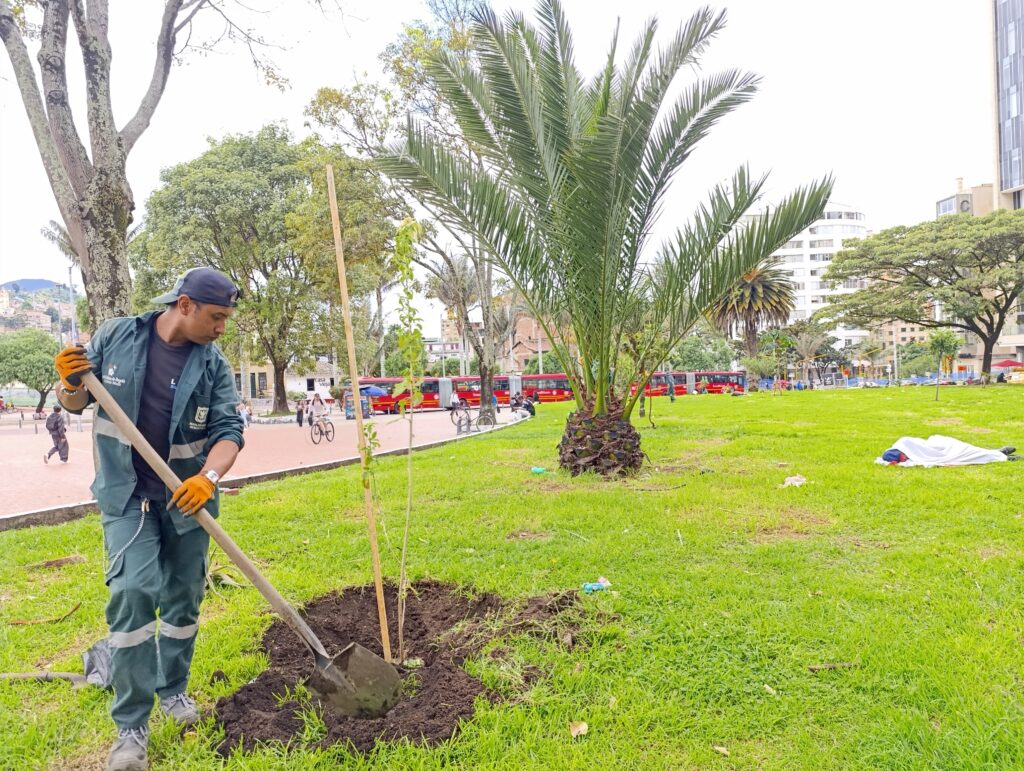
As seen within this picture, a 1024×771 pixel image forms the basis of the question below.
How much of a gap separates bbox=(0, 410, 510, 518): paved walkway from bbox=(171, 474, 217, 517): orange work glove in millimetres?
4767

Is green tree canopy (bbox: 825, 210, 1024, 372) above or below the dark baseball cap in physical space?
above

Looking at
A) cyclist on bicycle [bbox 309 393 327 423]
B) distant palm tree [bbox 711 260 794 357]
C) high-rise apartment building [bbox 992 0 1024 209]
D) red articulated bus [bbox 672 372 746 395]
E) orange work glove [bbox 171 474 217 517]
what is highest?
high-rise apartment building [bbox 992 0 1024 209]

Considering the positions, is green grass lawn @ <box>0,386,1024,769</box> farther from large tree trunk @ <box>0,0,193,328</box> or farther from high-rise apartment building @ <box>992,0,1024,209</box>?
high-rise apartment building @ <box>992,0,1024,209</box>

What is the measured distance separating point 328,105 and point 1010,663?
1517cm

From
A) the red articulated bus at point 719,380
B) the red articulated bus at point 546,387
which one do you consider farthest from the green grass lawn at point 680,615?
the red articulated bus at point 719,380

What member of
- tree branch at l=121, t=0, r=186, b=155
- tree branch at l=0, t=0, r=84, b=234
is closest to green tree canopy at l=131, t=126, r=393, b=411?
tree branch at l=121, t=0, r=186, b=155

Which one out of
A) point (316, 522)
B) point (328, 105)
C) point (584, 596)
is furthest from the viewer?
point (328, 105)

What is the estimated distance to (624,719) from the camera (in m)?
2.30

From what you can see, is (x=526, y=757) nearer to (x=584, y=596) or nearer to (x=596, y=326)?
(x=584, y=596)

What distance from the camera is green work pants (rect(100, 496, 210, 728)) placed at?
6.91 ft

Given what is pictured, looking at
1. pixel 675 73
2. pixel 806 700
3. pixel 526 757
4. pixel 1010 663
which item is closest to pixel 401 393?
pixel 526 757

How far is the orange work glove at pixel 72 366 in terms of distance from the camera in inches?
83.4

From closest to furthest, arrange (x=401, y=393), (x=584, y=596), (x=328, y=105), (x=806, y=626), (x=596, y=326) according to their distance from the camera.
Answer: (x=401, y=393) → (x=806, y=626) → (x=584, y=596) → (x=596, y=326) → (x=328, y=105)

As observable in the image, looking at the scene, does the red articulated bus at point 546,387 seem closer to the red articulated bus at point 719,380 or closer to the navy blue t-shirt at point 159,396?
the red articulated bus at point 719,380
